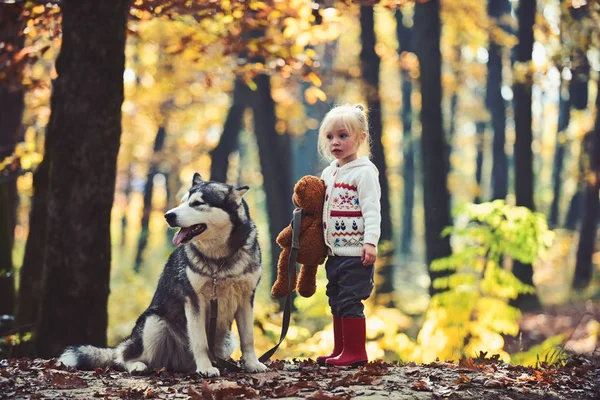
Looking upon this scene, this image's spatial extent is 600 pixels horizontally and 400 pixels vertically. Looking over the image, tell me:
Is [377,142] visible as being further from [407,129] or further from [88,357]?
[407,129]

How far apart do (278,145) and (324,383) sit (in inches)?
378

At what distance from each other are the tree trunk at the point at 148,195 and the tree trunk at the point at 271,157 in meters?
10.2

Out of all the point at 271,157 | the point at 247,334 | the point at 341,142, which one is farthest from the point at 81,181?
the point at 271,157

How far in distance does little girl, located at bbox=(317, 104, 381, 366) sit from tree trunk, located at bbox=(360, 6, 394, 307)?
716 cm

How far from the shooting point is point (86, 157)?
6.71 m

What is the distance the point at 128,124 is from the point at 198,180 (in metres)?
20.3

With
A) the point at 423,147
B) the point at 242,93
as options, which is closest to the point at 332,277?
the point at 423,147

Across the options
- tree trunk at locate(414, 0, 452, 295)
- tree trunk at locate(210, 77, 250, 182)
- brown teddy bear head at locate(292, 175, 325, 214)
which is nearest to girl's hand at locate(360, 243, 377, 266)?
brown teddy bear head at locate(292, 175, 325, 214)

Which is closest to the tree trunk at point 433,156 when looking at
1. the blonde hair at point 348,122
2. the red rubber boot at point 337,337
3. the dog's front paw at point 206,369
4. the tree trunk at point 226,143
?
the tree trunk at point 226,143

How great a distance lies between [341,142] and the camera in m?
5.71

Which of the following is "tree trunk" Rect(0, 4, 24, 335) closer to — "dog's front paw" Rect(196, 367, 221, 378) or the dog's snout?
"dog's front paw" Rect(196, 367, 221, 378)

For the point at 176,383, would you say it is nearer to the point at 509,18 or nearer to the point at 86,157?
the point at 86,157

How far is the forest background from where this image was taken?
6762 mm

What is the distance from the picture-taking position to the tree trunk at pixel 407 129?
909 inches
